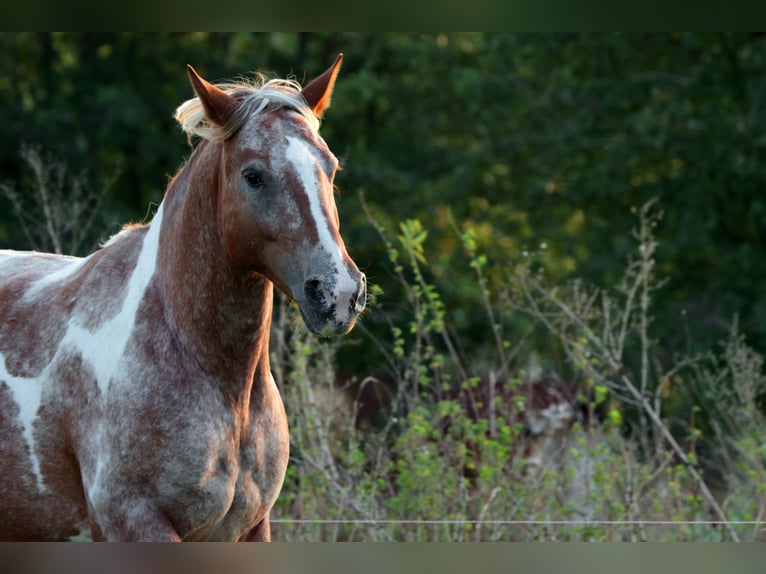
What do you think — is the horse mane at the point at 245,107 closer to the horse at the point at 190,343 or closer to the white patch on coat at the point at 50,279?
the horse at the point at 190,343

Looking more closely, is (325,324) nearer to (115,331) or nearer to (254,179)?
(254,179)

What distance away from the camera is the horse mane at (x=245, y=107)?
2.76m

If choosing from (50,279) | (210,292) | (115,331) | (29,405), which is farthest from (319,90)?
(29,405)

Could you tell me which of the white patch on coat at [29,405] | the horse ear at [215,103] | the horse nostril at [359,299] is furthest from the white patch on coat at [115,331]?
the horse nostril at [359,299]

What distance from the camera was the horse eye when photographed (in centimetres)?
267

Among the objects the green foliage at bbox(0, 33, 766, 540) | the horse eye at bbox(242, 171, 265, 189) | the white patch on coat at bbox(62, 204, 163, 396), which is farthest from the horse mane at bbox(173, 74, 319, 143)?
the green foliage at bbox(0, 33, 766, 540)

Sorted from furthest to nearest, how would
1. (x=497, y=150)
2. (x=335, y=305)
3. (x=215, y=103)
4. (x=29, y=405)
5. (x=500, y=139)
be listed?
(x=497, y=150), (x=500, y=139), (x=29, y=405), (x=215, y=103), (x=335, y=305)

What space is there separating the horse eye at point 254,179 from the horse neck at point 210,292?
17 cm

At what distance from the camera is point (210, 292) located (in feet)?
9.39

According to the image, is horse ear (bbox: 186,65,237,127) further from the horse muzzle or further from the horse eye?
the horse muzzle

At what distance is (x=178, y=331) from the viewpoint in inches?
113

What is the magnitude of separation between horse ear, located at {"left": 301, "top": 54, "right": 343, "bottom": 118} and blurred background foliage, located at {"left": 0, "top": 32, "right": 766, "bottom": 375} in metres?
8.62

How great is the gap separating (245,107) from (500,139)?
11.5 m
